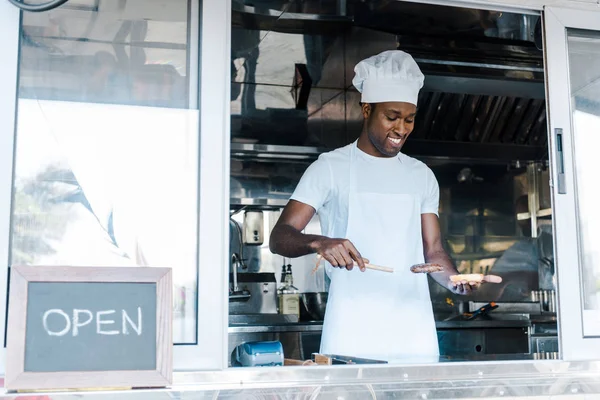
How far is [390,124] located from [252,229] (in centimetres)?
269

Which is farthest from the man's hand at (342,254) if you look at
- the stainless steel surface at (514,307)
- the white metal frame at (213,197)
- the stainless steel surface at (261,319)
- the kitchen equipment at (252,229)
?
the stainless steel surface at (514,307)

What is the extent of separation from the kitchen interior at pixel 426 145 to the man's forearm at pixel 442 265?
50.1 inches

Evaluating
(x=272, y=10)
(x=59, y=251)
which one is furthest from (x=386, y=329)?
(x=272, y=10)

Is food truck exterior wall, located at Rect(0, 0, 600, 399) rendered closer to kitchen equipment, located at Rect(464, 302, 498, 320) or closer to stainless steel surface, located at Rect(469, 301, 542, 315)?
kitchen equipment, located at Rect(464, 302, 498, 320)

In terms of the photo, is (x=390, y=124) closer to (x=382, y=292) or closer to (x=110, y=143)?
(x=382, y=292)

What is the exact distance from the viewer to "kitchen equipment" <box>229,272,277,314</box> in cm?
536

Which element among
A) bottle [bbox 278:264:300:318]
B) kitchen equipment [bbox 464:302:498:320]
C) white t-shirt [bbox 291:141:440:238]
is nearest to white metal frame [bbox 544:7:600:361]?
white t-shirt [bbox 291:141:440:238]

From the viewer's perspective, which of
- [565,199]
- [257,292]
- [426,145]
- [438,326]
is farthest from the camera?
[426,145]

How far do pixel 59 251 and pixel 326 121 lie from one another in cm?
394

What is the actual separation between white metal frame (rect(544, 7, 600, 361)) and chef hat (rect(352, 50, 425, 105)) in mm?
657

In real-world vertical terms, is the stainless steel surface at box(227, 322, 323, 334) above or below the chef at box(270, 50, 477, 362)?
below

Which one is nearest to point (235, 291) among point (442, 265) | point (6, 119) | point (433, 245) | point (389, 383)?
point (433, 245)

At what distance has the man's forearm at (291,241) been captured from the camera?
275 cm

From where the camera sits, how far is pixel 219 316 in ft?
6.93
